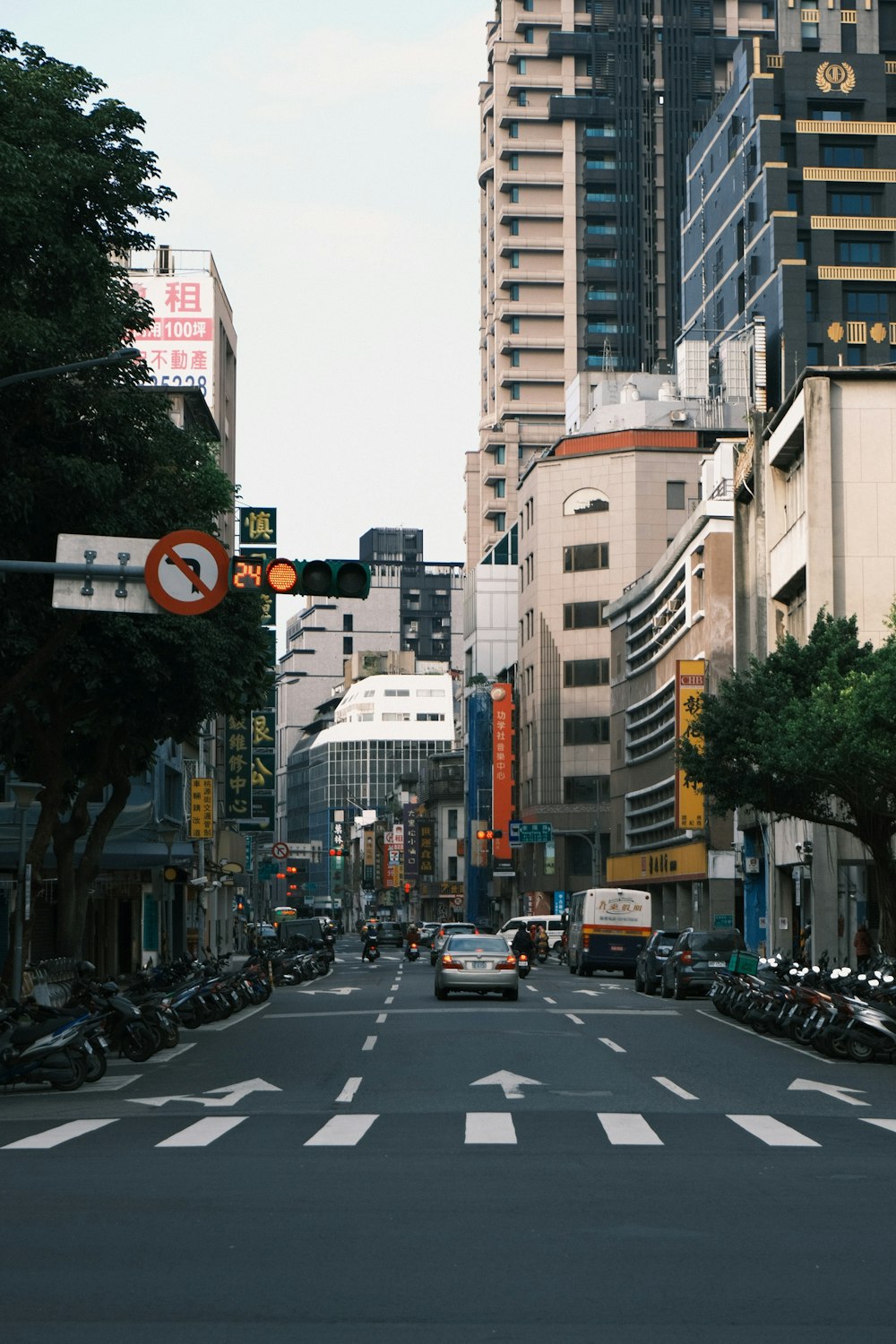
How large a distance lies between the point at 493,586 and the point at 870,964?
4024 inches

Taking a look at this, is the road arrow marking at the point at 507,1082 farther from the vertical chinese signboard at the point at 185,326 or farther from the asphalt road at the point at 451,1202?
the vertical chinese signboard at the point at 185,326

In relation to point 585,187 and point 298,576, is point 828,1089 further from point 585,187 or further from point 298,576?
point 585,187

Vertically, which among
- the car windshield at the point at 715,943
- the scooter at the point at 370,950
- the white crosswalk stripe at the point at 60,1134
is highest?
the car windshield at the point at 715,943

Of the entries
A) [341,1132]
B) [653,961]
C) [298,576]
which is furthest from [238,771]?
[341,1132]

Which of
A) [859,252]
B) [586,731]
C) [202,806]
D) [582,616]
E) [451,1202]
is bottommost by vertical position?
[451,1202]

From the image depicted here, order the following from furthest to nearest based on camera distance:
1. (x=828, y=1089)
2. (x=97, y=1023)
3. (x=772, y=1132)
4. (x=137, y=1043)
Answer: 1. (x=137, y=1043)
2. (x=97, y=1023)
3. (x=828, y=1089)
4. (x=772, y=1132)

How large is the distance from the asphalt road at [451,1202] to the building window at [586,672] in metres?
85.3

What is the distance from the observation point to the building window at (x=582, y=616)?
108812mm

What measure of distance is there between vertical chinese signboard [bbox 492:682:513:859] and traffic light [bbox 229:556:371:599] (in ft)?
331

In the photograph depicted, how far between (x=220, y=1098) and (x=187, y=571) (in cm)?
620

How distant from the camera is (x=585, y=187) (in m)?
141

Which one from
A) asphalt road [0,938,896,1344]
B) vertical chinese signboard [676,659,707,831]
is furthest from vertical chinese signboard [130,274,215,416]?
asphalt road [0,938,896,1344]

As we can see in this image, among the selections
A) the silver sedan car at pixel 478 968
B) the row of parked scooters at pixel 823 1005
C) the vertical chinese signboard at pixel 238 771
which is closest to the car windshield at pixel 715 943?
the silver sedan car at pixel 478 968

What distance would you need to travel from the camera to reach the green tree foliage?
67.0 feet
